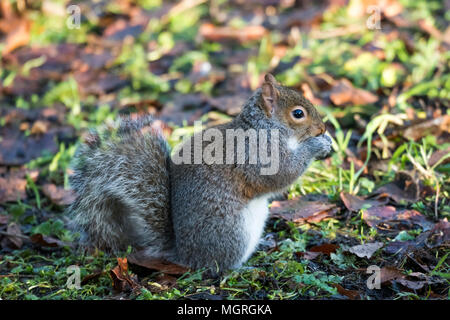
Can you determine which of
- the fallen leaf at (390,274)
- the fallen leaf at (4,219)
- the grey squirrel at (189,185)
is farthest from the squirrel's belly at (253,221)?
the fallen leaf at (4,219)

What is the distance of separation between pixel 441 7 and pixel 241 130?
3.66 meters

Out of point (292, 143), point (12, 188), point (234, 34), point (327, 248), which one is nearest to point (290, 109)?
point (292, 143)

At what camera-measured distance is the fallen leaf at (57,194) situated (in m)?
3.60

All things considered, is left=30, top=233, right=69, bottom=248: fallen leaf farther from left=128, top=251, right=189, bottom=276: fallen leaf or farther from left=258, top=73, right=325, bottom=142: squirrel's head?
left=258, top=73, right=325, bottom=142: squirrel's head

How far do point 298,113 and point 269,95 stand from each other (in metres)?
0.18

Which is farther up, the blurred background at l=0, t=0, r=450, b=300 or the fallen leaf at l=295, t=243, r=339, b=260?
the blurred background at l=0, t=0, r=450, b=300

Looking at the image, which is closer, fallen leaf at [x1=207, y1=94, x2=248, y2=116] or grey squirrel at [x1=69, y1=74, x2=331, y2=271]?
grey squirrel at [x1=69, y1=74, x2=331, y2=271]

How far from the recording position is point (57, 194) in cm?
366

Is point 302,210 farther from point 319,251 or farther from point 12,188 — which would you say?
point 12,188

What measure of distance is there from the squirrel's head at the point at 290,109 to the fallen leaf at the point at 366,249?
61 cm

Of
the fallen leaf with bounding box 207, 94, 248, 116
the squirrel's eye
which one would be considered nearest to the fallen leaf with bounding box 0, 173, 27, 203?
the fallen leaf with bounding box 207, 94, 248, 116

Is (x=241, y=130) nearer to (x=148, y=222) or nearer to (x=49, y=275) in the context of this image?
(x=148, y=222)

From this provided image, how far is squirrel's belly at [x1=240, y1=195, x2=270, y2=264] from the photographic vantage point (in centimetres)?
281

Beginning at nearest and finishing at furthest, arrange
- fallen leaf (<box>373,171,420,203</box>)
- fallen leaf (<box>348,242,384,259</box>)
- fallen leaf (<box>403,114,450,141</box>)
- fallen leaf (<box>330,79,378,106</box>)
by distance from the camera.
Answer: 1. fallen leaf (<box>348,242,384,259</box>)
2. fallen leaf (<box>373,171,420,203</box>)
3. fallen leaf (<box>403,114,450,141</box>)
4. fallen leaf (<box>330,79,378,106</box>)
